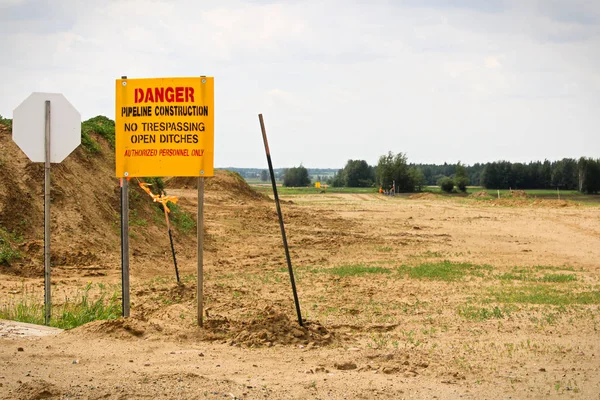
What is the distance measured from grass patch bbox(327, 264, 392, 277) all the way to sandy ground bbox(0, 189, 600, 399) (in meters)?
0.12

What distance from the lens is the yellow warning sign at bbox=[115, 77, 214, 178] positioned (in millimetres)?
7855

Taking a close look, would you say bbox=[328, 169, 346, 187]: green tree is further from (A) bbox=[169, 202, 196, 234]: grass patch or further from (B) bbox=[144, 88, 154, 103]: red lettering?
(B) bbox=[144, 88, 154, 103]: red lettering

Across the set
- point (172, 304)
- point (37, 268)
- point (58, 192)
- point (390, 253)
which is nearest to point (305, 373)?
point (172, 304)

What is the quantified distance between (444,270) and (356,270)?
2009mm

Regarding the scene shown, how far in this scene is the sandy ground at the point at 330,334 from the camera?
5.75 meters

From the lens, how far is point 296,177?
119 metres

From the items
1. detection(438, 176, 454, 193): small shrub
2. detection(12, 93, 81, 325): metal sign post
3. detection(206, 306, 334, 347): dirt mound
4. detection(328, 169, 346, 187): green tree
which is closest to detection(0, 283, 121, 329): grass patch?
detection(12, 93, 81, 325): metal sign post

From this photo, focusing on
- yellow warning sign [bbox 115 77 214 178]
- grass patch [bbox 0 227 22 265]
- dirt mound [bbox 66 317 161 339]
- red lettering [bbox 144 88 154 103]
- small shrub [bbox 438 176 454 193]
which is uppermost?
red lettering [bbox 144 88 154 103]

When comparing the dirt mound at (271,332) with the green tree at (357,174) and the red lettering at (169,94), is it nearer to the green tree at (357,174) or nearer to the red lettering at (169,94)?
the red lettering at (169,94)

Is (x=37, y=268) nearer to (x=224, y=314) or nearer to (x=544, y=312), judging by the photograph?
(x=224, y=314)

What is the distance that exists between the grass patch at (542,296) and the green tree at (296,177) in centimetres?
10690

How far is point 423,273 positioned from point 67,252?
7.73 meters

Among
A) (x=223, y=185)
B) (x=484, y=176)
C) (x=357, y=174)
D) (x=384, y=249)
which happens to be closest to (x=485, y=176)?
(x=484, y=176)

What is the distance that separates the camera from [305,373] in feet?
20.5
